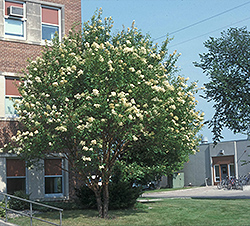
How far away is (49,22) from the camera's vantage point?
2097 cm

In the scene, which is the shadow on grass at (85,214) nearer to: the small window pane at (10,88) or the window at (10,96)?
the window at (10,96)

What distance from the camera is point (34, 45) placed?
20312 millimetres

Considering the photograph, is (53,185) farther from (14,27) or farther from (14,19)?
(14,19)

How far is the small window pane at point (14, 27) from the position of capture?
1973 cm

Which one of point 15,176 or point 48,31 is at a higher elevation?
point 48,31

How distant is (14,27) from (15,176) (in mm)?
6942

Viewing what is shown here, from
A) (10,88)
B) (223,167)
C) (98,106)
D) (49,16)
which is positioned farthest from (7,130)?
(223,167)

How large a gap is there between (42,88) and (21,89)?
1.37 metres

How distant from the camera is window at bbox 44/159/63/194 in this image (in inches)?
794

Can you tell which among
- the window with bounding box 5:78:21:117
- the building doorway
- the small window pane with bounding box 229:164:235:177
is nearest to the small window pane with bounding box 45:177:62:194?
the window with bounding box 5:78:21:117

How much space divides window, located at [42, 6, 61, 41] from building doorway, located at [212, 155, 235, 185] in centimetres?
2956

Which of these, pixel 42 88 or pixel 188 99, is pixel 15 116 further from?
pixel 188 99

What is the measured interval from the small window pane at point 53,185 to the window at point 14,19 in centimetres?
698

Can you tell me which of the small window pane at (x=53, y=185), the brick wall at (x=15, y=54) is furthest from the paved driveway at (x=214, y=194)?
the brick wall at (x=15, y=54)
